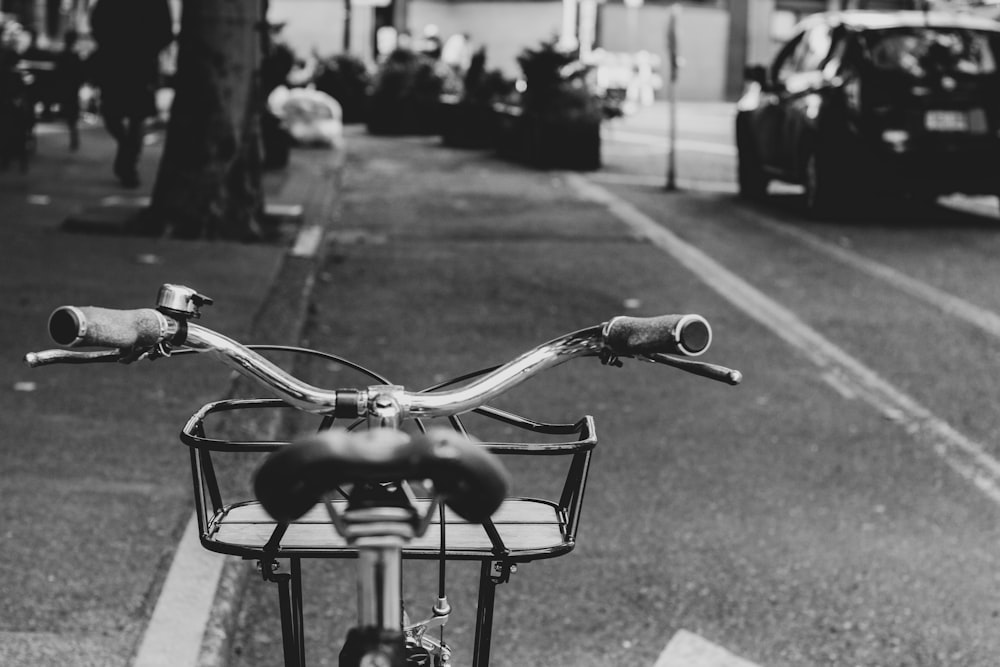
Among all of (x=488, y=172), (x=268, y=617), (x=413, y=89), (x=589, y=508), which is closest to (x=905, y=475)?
(x=589, y=508)

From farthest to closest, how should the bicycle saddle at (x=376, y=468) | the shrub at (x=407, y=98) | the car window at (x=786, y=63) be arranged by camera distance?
the shrub at (x=407, y=98), the car window at (x=786, y=63), the bicycle saddle at (x=376, y=468)

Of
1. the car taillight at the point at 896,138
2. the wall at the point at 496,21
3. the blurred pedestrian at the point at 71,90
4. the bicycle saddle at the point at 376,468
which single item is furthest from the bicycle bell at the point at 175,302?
the wall at the point at 496,21

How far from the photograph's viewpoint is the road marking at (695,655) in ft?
A: 14.2

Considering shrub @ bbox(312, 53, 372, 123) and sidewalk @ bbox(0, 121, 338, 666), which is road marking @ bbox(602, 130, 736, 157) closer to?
shrub @ bbox(312, 53, 372, 123)

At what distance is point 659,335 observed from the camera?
2.21 meters

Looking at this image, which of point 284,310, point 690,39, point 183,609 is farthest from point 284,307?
point 690,39

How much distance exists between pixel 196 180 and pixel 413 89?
17081mm

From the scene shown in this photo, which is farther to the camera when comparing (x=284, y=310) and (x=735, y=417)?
(x=284, y=310)

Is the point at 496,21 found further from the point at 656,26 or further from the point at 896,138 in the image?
the point at 896,138

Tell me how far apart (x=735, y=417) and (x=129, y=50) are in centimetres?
925

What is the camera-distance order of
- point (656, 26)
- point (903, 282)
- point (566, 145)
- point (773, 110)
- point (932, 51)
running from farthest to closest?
point (656, 26) → point (566, 145) → point (773, 110) → point (932, 51) → point (903, 282)

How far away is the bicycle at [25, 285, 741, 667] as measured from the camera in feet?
5.41

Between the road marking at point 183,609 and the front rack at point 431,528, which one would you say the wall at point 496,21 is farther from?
the front rack at point 431,528

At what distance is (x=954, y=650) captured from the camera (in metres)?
4.45
